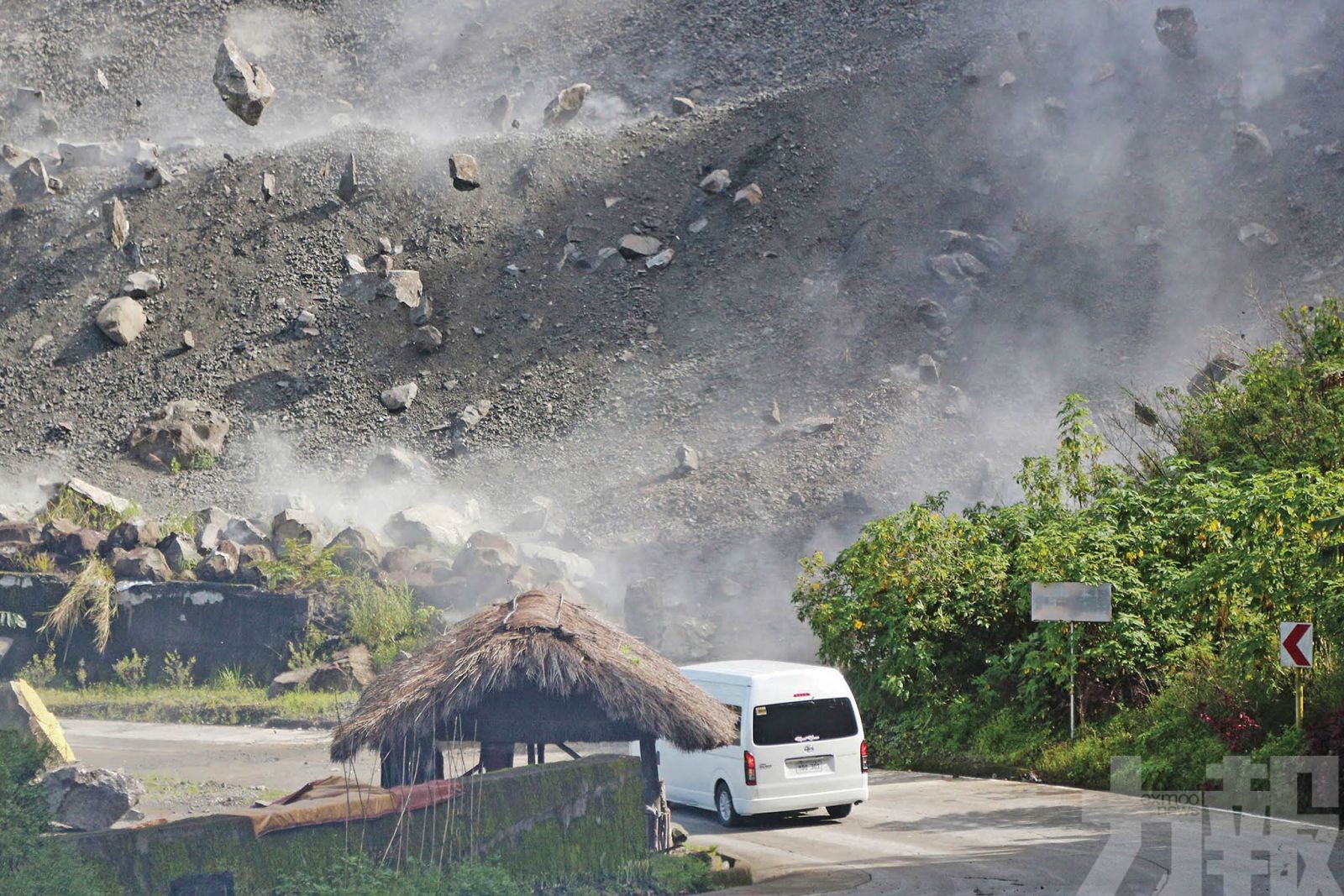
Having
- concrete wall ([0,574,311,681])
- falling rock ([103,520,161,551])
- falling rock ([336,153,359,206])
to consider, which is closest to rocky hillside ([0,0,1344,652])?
falling rock ([336,153,359,206])

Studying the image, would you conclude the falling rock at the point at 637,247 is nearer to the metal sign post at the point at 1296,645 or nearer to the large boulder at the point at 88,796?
the metal sign post at the point at 1296,645

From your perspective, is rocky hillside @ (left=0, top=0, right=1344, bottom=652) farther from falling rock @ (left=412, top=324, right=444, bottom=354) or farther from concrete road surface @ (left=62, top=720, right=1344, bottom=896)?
concrete road surface @ (left=62, top=720, right=1344, bottom=896)

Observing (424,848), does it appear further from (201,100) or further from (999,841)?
(201,100)

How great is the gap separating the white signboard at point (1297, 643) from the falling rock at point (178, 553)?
954 inches

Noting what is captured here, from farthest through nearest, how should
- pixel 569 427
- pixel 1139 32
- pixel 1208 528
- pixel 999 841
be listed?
pixel 1139 32
pixel 569 427
pixel 1208 528
pixel 999 841

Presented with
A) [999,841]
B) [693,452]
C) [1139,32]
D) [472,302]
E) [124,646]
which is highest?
[1139,32]

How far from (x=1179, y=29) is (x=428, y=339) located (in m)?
26.4

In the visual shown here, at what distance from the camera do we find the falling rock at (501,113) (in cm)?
5306

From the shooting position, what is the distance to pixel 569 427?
4100 centimetres

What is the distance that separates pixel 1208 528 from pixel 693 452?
69.2 ft

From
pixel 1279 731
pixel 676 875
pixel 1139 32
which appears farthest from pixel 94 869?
pixel 1139 32

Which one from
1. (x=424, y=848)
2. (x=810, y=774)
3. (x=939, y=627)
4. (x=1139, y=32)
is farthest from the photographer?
(x=1139, y=32)

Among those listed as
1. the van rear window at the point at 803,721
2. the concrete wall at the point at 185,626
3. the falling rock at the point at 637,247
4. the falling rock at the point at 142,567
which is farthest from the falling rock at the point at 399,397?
the van rear window at the point at 803,721

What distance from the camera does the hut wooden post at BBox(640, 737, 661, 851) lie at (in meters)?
12.4
